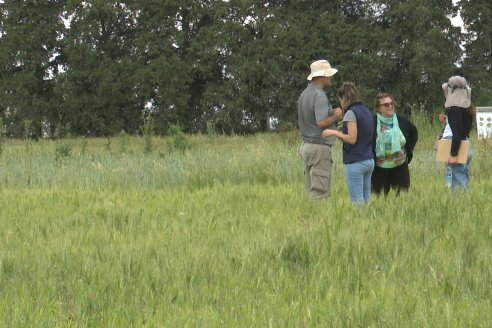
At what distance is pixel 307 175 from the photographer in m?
6.54

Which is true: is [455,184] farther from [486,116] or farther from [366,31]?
[366,31]

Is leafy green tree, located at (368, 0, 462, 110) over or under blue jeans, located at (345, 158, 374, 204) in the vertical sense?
over

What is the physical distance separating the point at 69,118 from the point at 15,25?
5.77 metres

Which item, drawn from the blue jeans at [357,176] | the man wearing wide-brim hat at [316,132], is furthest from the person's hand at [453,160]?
the man wearing wide-brim hat at [316,132]

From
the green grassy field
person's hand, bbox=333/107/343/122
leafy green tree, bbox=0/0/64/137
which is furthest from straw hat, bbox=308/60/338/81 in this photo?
leafy green tree, bbox=0/0/64/137

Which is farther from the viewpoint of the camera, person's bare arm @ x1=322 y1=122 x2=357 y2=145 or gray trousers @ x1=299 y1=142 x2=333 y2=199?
gray trousers @ x1=299 y1=142 x2=333 y2=199

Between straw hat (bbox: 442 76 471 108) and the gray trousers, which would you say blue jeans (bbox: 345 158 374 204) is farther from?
straw hat (bbox: 442 76 471 108)

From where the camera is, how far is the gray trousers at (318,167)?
248 inches

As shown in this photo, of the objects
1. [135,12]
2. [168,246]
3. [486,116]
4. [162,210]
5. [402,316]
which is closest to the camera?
[402,316]

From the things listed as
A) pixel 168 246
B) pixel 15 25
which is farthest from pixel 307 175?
pixel 15 25

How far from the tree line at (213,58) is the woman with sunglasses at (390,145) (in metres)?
22.1

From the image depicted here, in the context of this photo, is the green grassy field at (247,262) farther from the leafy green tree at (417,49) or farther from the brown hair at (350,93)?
the leafy green tree at (417,49)

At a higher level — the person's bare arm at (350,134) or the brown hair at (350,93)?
the brown hair at (350,93)

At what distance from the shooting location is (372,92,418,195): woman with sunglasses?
6.23 metres
